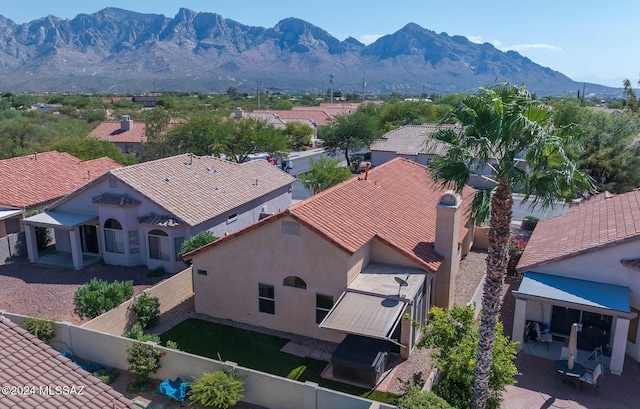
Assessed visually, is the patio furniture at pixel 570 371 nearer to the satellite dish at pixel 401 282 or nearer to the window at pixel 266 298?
the satellite dish at pixel 401 282

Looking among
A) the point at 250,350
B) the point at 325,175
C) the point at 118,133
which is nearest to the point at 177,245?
the point at 250,350

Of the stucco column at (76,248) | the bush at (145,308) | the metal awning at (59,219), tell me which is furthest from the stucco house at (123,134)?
the bush at (145,308)

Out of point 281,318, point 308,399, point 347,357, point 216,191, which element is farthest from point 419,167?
point 308,399

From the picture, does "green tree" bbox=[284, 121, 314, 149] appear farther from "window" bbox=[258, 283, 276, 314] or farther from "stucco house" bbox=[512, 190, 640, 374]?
"stucco house" bbox=[512, 190, 640, 374]

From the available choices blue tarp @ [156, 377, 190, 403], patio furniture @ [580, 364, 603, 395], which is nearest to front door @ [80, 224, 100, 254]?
blue tarp @ [156, 377, 190, 403]

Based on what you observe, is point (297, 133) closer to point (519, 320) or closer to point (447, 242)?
point (447, 242)

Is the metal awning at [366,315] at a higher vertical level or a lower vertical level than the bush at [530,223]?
higher
